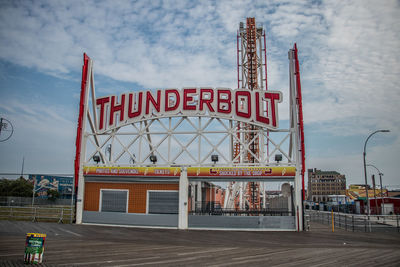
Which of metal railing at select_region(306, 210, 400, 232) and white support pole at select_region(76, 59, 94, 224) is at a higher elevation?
white support pole at select_region(76, 59, 94, 224)

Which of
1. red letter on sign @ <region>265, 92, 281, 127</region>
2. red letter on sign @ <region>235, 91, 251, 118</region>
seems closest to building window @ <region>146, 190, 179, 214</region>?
red letter on sign @ <region>235, 91, 251, 118</region>

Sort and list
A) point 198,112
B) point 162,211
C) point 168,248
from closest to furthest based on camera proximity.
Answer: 1. point 168,248
2. point 162,211
3. point 198,112

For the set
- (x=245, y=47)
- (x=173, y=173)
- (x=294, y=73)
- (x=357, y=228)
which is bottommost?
(x=357, y=228)

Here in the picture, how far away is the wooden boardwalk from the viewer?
1163cm

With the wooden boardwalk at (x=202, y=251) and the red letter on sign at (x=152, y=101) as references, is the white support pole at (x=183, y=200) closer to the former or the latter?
the wooden boardwalk at (x=202, y=251)

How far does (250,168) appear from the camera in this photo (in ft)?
79.8

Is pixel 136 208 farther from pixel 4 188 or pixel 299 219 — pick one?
pixel 4 188

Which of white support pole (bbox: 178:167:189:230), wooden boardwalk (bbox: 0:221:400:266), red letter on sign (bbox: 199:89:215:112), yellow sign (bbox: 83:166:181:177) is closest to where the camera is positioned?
wooden boardwalk (bbox: 0:221:400:266)

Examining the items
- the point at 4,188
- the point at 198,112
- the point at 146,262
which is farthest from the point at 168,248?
the point at 4,188

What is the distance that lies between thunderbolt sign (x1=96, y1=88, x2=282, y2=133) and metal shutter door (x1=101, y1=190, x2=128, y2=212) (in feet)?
18.7

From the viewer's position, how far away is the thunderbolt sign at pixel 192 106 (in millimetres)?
26328

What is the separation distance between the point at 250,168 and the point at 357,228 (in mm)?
10099

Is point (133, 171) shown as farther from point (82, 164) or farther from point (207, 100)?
point (207, 100)

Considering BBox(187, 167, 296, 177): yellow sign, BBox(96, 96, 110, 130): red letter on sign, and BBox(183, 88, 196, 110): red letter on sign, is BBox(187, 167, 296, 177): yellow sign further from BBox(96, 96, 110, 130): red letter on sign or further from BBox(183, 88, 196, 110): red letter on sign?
BBox(96, 96, 110, 130): red letter on sign
